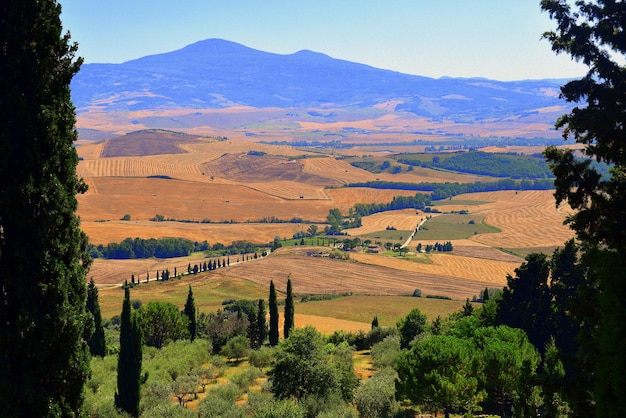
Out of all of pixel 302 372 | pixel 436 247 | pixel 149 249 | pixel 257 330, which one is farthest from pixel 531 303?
pixel 149 249

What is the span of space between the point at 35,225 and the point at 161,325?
56.2 m

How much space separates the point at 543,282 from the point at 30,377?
44670 millimetres

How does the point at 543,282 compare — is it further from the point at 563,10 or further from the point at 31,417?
the point at 31,417

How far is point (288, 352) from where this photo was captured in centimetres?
3872

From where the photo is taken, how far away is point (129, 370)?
122 feet

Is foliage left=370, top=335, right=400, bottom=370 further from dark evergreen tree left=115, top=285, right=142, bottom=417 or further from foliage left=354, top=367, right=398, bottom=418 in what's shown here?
dark evergreen tree left=115, top=285, right=142, bottom=417

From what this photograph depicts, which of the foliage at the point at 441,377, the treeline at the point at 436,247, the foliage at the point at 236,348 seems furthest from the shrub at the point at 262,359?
the treeline at the point at 436,247

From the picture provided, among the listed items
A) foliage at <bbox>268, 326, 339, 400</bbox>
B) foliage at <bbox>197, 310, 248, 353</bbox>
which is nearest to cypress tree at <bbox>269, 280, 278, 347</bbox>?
foliage at <bbox>197, 310, 248, 353</bbox>

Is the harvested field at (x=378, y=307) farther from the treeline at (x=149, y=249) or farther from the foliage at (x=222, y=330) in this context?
the treeline at (x=149, y=249)

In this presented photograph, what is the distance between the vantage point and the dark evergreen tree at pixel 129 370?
36375mm

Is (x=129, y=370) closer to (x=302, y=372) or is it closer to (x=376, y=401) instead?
(x=302, y=372)

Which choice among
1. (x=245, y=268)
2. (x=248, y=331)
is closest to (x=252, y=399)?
(x=248, y=331)

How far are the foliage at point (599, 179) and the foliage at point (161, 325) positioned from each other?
60016mm

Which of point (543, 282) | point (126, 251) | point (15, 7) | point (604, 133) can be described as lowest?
point (126, 251)
